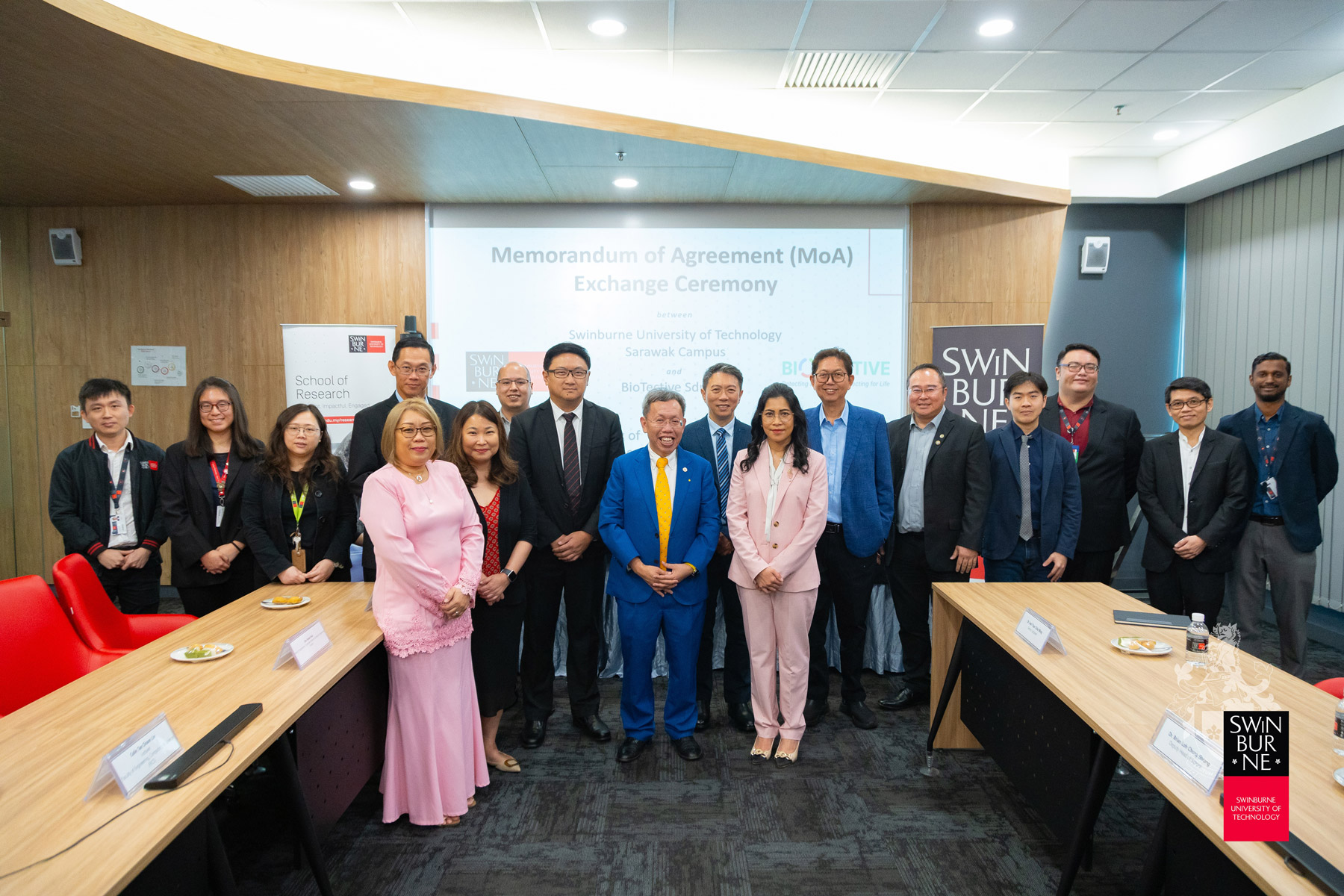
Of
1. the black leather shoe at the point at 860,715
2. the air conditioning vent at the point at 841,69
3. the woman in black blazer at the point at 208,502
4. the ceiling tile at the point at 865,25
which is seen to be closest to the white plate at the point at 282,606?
the woman in black blazer at the point at 208,502

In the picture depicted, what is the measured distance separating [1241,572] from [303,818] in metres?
4.49

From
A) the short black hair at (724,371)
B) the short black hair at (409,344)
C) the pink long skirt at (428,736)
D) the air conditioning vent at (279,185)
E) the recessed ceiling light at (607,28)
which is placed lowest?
the pink long skirt at (428,736)

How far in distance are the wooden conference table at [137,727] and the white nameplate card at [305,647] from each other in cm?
2

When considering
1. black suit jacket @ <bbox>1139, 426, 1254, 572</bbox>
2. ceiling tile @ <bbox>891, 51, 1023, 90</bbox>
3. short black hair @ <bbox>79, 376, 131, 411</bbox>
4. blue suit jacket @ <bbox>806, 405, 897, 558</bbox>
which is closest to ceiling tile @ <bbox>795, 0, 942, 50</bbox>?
ceiling tile @ <bbox>891, 51, 1023, 90</bbox>

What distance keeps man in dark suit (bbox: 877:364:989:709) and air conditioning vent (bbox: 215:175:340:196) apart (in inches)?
175

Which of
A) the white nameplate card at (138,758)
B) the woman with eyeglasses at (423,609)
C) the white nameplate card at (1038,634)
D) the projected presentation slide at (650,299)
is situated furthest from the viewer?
the projected presentation slide at (650,299)

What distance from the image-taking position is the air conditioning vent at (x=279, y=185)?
472 cm

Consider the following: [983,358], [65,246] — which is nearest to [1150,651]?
[983,358]

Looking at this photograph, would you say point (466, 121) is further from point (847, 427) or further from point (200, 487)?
point (847, 427)

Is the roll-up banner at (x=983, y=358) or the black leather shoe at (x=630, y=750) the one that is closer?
the black leather shoe at (x=630, y=750)

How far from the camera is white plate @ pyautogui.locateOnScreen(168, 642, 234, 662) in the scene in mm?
2025

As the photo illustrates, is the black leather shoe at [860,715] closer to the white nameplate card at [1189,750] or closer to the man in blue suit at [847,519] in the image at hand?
the man in blue suit at [847,519]

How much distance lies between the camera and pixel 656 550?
2824 mm

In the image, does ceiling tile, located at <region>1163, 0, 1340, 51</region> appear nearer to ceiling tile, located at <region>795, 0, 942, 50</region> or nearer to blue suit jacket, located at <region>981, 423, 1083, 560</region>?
ceiling tile, located at <region>795, 0, 942, 50</region>
